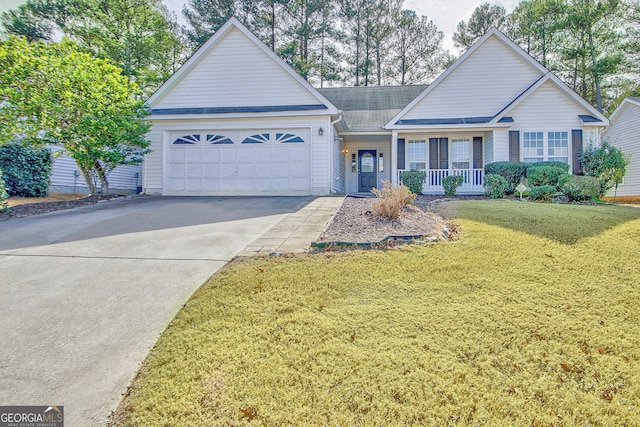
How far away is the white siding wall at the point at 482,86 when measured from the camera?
1368 centimetres

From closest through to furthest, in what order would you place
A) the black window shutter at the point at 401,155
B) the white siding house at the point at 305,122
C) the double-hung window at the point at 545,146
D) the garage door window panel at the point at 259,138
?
the white siding house at the point at 305,122 → the garage door window panel at the point at 259,138 → the double-hung window at the point at 545,146 → the black window shutter at the point at 401,155

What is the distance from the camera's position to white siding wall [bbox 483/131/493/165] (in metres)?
13.2

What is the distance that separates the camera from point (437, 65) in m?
27.7

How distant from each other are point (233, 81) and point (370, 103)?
7.66 metres

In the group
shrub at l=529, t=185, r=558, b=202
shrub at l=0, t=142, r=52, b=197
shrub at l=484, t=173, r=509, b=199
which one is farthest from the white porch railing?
shrub at l=0, t=142, r=52, b=197

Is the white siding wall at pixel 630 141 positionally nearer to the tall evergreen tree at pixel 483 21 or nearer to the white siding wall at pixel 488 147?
the white siding wall at pixel 488 147

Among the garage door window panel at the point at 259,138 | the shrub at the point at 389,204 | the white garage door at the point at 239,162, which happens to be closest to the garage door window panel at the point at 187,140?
the white garage door at the point at 239,162

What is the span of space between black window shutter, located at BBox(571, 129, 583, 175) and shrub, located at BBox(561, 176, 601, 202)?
3.31 metres

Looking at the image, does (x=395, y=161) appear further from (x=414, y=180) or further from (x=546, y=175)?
(x=546, y=175)

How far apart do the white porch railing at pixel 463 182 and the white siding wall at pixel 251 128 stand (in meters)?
3.10

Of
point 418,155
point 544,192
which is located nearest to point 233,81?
point 418,155

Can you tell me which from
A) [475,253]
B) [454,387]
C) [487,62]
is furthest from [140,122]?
[487,62]

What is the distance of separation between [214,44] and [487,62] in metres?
11.1

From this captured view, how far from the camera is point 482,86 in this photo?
544 inches
